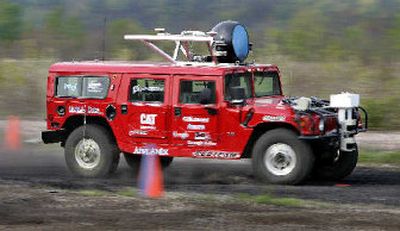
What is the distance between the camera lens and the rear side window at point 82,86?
14938 mm

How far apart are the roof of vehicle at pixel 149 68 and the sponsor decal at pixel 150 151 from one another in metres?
1.18

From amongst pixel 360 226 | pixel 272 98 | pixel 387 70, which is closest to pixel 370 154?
pixel 272 98

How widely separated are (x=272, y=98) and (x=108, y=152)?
2.74 meters

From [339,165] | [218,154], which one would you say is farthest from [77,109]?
[339,165]

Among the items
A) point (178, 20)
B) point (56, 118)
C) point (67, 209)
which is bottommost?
point (67, 209)

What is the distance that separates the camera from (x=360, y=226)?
1020cm

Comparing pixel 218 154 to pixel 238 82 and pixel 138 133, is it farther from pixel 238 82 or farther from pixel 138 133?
pixel 138 133

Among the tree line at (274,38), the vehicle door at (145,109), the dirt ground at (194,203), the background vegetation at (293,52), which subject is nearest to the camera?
the dirt ground at (194,203)

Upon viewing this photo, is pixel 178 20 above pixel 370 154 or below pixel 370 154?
above

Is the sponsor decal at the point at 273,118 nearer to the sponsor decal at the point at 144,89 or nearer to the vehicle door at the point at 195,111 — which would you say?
the vehicle door at the point at 195,111

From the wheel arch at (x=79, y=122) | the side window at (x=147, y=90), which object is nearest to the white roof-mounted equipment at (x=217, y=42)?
the side window at (x=147, y=90)

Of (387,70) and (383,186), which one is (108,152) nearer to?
(383,186)

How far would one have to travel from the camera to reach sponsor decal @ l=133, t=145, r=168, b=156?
14.7 meters

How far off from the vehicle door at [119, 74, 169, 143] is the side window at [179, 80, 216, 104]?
0.27m
